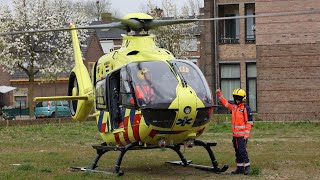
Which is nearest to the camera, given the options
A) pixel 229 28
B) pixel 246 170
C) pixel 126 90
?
pixel 126 90

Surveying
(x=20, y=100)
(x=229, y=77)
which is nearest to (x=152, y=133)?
(x=229, y=77)

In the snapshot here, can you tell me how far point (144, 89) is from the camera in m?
15.6

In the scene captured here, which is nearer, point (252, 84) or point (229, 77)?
point (252, 84)

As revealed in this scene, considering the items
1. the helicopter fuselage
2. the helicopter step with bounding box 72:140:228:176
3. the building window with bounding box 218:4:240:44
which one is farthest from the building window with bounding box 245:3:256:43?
the helicopter fuselage

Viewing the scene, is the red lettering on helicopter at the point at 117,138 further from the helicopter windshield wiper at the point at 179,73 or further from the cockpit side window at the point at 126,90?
the helicopter windshield wiper at the point at 179,73

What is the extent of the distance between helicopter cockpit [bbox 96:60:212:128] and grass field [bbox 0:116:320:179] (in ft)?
6.22

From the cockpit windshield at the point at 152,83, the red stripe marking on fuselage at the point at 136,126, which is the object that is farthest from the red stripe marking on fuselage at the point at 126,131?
the cockpit windshield at the point at 152,83

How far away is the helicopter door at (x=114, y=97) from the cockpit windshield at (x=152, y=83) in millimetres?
765

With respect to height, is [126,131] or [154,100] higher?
[154,100]

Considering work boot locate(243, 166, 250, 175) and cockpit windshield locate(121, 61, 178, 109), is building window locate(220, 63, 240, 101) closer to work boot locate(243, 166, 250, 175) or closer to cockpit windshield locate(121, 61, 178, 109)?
work boot locate(243, 166, 250, 175)

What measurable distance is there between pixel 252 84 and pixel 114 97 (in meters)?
34.6

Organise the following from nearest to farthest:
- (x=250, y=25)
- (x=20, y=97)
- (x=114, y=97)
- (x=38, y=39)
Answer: (x=114, y=97) < (x=250, y=25) < (x=38, y=39) < (x=20, y=97)

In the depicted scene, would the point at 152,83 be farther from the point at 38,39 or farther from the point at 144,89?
the point at 38,39

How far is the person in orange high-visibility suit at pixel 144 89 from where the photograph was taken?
15.4 m
